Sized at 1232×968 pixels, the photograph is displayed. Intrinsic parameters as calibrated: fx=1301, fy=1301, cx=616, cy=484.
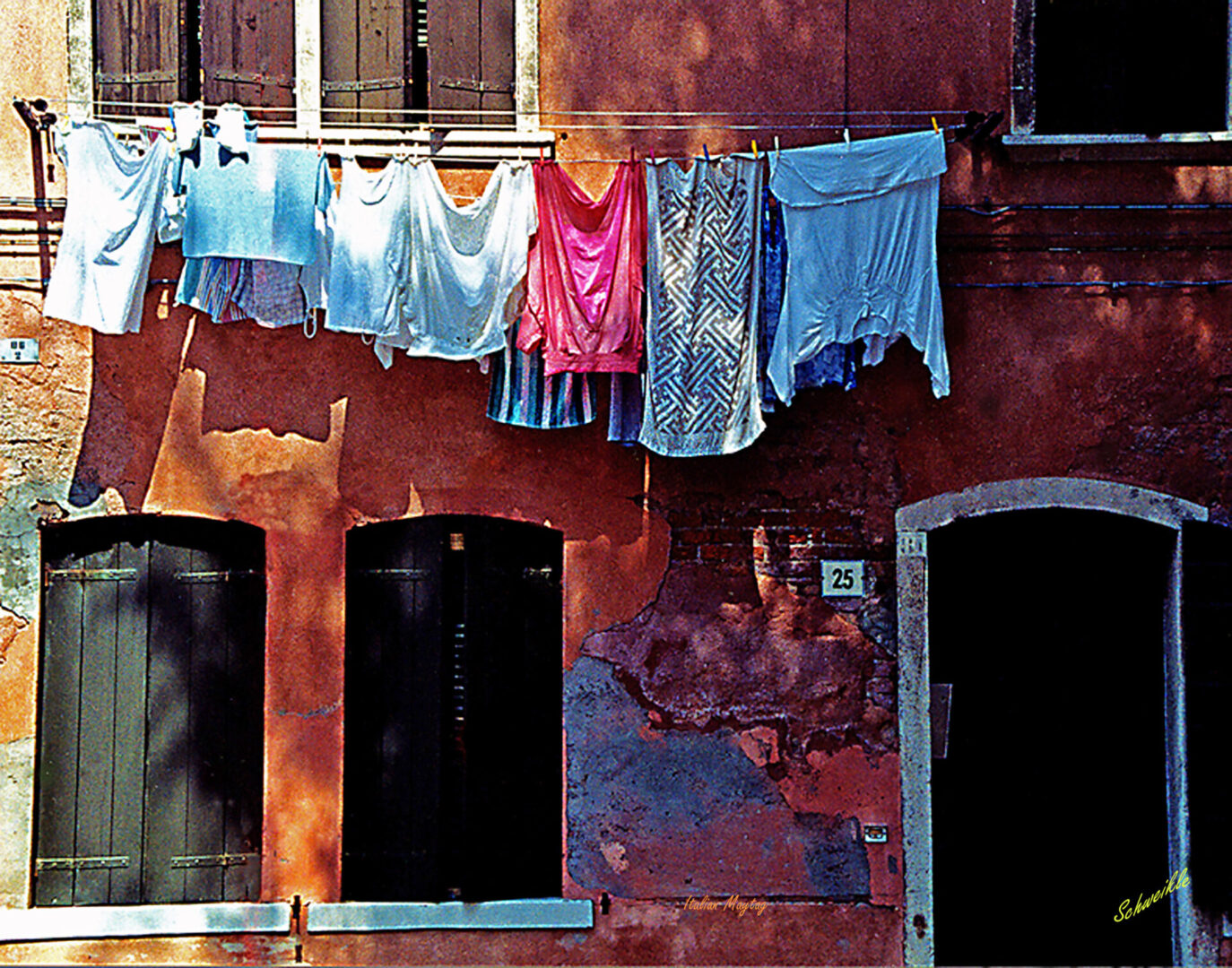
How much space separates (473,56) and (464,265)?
3.74ft

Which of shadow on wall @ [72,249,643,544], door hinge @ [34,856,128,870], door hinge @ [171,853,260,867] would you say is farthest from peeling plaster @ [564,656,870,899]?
door hinge @ [34,856,128,870]

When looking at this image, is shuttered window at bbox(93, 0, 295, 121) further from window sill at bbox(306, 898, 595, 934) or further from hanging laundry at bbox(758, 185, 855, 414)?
window sill at bbox(306, 898, 595, 934)

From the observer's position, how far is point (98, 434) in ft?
20.0

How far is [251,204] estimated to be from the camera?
5.69 metres

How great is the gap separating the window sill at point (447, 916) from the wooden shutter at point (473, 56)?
3.72 meters

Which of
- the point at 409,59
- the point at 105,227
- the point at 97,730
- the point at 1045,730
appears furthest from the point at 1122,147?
the point at 97,730

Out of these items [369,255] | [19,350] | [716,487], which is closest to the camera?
[369,255]

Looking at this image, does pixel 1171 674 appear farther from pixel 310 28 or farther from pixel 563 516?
pixel 310 28

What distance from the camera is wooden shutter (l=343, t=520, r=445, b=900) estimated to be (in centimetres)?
613

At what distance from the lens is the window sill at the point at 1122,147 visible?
611cm

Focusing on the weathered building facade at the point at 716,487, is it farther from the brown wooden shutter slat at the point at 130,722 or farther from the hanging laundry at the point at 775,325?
the hanging laundry at the point at 775,325

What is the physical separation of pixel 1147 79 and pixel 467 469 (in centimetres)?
377

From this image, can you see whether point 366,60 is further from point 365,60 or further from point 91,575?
point 91,575

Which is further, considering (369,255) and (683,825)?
(683,825)
